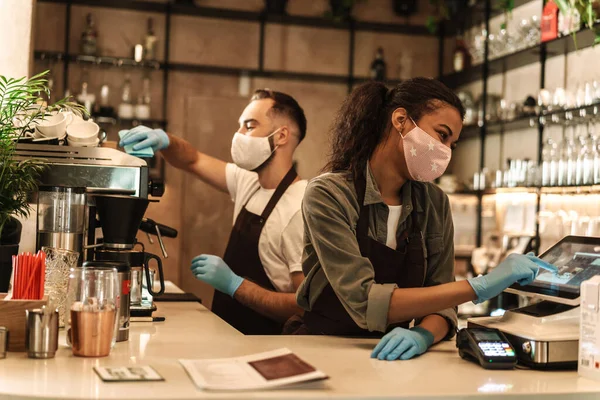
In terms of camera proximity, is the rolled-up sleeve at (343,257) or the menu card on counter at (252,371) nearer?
the menu card on counter at (252,371)

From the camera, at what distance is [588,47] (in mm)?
4914

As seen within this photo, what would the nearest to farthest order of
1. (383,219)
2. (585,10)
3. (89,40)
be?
1. (383,219)
2. (585,10)
3. (89,40)

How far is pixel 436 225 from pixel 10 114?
1.29m

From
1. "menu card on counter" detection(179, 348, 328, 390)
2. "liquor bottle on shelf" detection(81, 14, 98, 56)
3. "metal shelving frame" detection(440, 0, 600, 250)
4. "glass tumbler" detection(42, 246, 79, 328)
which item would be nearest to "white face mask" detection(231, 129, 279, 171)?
"glass tumbler" detection(42, 246, 79, 328)

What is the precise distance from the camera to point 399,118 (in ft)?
7.16

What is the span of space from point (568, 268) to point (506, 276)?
0.17 metres

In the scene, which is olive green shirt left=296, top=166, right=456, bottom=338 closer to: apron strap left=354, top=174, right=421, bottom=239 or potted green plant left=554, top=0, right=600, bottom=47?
apron strap left=354, top=174, right=421, bottom=239

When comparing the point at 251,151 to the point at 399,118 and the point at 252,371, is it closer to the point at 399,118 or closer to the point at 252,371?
the point at 399,118

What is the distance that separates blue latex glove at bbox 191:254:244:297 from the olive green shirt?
1.85 feet

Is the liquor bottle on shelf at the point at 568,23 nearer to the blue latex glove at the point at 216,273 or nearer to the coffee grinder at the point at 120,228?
the blue latex glove at the point at 216,273

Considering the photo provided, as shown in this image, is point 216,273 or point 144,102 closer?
point 216,273

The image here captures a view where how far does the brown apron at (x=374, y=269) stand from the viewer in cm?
211

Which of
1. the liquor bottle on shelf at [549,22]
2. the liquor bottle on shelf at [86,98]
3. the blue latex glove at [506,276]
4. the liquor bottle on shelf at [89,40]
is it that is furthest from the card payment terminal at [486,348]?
the liquor bottle on shelf at [89,40]

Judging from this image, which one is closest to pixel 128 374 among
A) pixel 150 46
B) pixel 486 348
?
pixel 486 348
